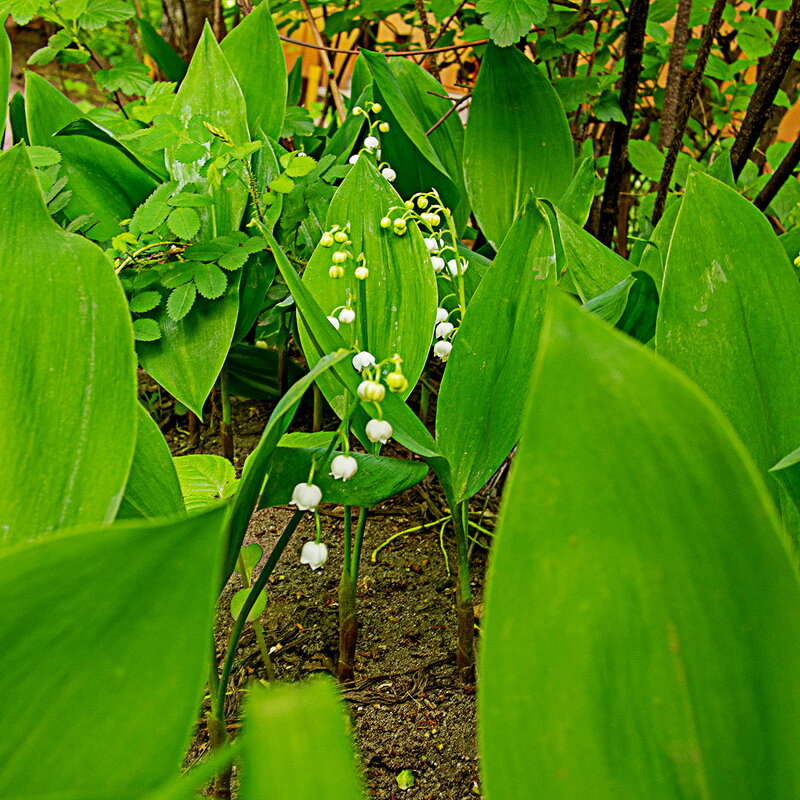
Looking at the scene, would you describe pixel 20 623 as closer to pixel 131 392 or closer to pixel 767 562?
pixel 131 392

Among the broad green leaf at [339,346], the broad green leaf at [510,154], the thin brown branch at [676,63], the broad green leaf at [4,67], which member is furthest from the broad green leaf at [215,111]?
the thin brown branch at [676,63]

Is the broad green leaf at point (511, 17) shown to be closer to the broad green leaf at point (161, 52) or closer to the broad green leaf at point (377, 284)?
the broad green leaf at point (377, 284)

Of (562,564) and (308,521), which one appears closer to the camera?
(562,564)

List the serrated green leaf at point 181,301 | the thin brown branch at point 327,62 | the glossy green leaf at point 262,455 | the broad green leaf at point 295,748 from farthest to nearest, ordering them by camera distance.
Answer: the thin brown branch at point 327,62
the serrated green leaf at point 181,301
the glossy green leaf at point 262,455
the broad green leaf at point 295,748

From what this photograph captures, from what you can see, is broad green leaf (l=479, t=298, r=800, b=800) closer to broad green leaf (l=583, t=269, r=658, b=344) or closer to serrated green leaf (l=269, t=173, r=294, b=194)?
broad green leaf (l=583, t=269, r=658, b=344)

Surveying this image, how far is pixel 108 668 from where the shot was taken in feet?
0.84

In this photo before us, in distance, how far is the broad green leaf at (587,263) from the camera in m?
0.60

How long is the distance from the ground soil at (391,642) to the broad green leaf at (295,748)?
391 mm

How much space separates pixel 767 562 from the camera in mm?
242

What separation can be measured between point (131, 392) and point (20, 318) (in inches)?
3.4

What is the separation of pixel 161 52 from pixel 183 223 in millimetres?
663

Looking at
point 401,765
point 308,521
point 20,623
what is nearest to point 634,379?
point 20,623

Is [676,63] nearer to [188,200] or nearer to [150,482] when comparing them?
[188,200]

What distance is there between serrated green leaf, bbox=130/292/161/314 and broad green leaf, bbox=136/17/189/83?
0.66 metres
